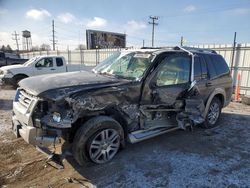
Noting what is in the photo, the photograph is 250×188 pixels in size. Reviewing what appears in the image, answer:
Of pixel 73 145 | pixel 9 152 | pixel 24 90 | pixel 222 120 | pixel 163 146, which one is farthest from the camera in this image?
pixel 222 120

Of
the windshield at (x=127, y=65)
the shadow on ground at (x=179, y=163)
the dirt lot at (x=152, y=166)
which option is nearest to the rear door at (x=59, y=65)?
the dirt lot at (x=152, y=166)

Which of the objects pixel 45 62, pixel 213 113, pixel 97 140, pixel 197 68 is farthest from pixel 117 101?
pixel 45 62

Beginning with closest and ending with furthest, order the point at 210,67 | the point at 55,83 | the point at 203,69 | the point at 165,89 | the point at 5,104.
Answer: the point at 55,83 → the point at 165,89 → the point at 203,69 → the point at 210,67 → the point at 5,104

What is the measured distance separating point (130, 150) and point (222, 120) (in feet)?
11.4

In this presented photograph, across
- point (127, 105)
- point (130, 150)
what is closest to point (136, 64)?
point (127, 105)

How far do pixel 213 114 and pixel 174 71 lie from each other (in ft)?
6.59

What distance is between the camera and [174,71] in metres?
4.38

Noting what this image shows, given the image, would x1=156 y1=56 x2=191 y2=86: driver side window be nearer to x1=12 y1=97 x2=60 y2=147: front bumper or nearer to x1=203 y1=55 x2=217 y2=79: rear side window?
x1=203 y1=55 x2=217 y2=79: rear side window

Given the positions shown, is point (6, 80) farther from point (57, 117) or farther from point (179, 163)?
point (179, 163)

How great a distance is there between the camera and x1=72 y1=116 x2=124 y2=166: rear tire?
10.6 ft

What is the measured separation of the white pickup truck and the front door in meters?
8.30

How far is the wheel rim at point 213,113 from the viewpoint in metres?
5.44

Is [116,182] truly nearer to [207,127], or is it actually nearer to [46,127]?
[46,127]

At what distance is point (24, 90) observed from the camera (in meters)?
3.61
